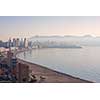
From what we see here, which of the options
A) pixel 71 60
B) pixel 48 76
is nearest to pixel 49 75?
pixel 48 76

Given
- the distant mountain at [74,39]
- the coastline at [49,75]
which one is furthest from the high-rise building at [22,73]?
the distant mountain at [74,39]

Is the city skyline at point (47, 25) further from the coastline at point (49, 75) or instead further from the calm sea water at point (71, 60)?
the coastline at point (49, 75)

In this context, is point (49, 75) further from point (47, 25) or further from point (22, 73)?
point (47, 25)

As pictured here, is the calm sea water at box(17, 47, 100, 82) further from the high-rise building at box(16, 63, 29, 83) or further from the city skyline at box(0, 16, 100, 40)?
the city skyline at box(0, 16, 100, 40)

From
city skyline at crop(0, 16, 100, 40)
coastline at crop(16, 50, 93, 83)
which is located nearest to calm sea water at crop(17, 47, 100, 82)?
coastline at crop(16, 50, 93, 83)
